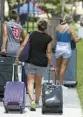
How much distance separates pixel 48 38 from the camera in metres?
10.9

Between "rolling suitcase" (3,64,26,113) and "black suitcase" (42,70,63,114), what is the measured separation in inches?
15.3

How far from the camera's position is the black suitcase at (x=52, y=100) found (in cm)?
1062

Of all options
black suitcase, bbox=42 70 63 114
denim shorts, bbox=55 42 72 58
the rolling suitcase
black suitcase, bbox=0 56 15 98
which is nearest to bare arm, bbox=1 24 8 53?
black suitcase, bbox=0 56 15 98

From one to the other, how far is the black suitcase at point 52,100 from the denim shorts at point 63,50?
84.8 inches

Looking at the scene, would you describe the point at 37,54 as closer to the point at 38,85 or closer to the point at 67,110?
the point at 38,85

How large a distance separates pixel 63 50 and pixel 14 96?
8.26 ft

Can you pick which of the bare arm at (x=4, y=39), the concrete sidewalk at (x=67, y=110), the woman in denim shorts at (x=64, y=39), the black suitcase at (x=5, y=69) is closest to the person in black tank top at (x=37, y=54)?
the concrete sidewalk at (x=67, y=110)

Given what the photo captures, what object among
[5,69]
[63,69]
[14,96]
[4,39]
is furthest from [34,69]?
[63,69]

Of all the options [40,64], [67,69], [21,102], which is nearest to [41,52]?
[40,64]

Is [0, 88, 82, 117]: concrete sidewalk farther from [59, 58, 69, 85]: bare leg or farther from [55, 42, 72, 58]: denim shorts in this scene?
[55, 42, 72, 58]: denim shorts

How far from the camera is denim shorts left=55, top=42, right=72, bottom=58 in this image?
42.2 ft

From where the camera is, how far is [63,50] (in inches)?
506

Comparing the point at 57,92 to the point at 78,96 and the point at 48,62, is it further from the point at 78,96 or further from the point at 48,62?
the point at 78,96

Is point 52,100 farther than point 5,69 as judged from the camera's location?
No
